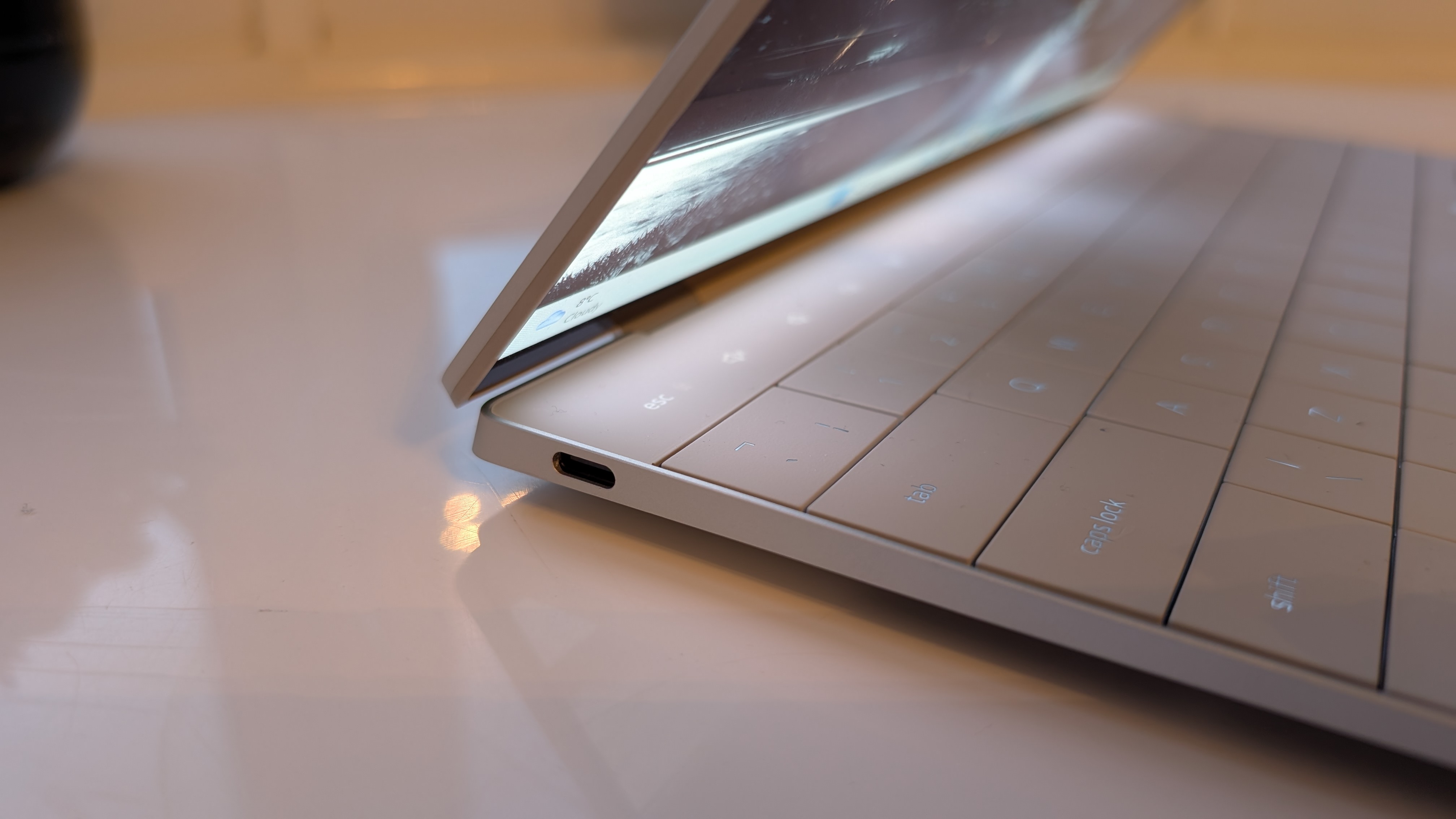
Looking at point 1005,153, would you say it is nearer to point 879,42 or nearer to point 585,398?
point 879,42

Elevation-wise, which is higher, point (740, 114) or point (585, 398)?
point (740, 114)

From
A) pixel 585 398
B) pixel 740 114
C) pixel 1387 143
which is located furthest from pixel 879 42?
pixel 1387 143

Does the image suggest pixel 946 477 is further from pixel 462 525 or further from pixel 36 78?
pixel 36 78

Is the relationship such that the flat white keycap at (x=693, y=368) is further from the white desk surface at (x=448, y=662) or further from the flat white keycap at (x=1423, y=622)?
the flat white keycap at (x=1423, y=622)

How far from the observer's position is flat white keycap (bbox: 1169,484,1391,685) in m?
0.26

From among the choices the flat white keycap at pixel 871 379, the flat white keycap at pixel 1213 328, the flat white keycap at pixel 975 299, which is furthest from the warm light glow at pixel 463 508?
the flat white keycap at pixel 1213 328

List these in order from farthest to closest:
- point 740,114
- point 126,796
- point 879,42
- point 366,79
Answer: point 366,79 < point 879,42 < point 740,114 < point 126,796

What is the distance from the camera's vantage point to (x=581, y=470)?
1.19 feet

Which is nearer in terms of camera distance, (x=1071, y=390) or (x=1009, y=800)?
(x=1009, y=800)

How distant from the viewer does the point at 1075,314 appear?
0.51 m

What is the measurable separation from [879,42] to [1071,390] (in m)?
0.21

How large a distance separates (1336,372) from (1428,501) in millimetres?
134

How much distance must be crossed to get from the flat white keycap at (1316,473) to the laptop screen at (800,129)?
9.2 inches

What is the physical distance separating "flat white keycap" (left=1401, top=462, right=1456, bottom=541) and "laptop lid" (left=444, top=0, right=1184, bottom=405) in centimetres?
28
